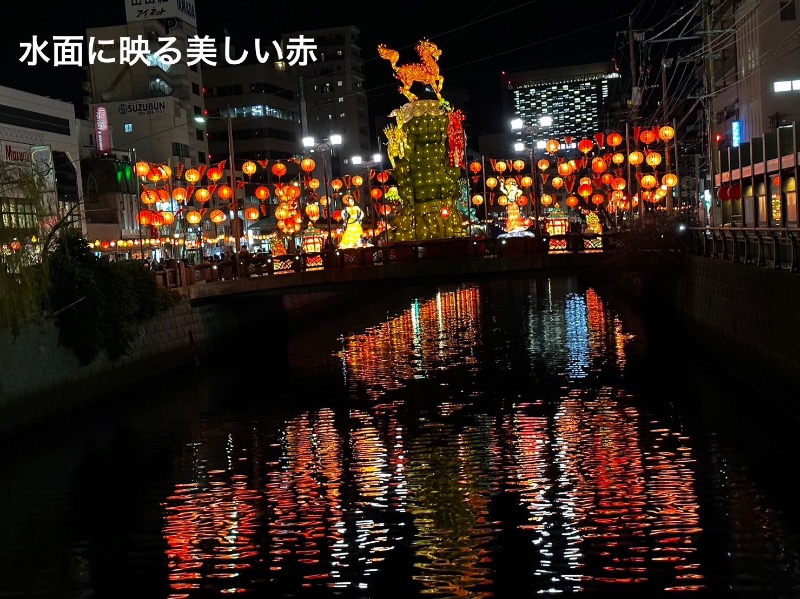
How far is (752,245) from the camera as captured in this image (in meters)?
31.7

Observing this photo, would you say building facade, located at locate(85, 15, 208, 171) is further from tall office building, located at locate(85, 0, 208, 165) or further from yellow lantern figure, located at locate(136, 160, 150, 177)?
yellow lantern figure, located at locate(136, 160, 150, 177)

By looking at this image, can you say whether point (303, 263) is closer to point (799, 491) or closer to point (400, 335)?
point (400, 335)

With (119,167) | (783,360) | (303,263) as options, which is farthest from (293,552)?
(119,167)

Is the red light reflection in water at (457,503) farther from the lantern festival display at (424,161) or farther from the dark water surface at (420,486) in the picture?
the lantern festival display at (424,161)

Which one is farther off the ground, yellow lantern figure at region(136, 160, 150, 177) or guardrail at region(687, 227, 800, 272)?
yellow lantern figure at region(136, 160, 150, 177)

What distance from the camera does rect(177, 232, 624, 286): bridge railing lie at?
158ft

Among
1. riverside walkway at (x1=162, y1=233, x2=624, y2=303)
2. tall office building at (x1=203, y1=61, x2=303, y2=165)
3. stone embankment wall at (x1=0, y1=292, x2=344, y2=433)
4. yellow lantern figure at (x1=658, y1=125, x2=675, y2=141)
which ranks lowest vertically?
stone embankment wall at (x1=0, y1=292, x2=344, y2=433)

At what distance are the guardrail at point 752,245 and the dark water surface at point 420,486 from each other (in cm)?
350

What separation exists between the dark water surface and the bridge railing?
29.7ft

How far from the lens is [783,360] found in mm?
26641

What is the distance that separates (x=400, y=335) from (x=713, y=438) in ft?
88.8

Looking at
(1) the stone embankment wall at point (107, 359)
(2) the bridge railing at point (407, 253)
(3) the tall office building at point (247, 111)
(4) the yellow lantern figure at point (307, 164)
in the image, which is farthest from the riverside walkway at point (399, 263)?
(3) the tall office building at point (247, 111)

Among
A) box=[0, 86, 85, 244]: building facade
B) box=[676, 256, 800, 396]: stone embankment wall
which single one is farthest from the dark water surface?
box=[0, 86, 85, 244]: building facade

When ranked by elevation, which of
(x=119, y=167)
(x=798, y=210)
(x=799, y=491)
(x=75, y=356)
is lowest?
(x=799, y=491)
